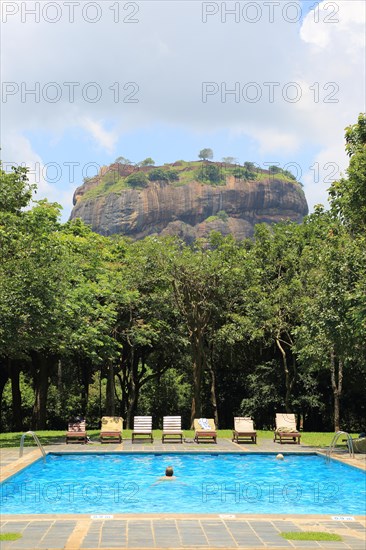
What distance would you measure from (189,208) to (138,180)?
16.2 meters

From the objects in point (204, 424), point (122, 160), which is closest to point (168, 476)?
point (204, 424)

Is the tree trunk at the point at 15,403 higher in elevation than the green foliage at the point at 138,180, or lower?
lower

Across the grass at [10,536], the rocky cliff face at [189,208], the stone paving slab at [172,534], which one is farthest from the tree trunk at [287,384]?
the rocky cliff face at [189,208]

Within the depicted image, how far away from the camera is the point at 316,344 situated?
74.5ft

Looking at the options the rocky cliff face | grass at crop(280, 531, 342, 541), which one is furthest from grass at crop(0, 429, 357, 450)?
the rocky cliff face

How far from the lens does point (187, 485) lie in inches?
624

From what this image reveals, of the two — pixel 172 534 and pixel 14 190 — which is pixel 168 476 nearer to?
pixel 172 534

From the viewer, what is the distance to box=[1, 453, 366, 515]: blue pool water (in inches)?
504

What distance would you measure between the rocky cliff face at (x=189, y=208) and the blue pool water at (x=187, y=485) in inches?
5355

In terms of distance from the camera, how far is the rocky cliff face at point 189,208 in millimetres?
160625

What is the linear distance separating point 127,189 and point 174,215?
47.9 feet

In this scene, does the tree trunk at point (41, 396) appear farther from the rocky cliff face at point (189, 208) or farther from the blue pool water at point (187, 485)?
the rocky cliff face at point (189, 208)

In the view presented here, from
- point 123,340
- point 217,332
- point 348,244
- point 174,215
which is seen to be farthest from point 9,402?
point 174,215

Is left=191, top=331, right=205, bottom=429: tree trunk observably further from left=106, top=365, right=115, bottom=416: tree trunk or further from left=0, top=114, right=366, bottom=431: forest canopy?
left=106, top=365, right=115, bottom=416: tree trunk
